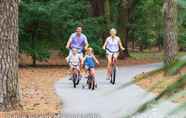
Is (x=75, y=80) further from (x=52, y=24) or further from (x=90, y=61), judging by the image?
(x=52, y=24)

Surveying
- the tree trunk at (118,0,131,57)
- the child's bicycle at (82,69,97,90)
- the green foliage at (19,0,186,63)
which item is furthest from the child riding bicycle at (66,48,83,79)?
the tree trunk at (118,0,131,57)

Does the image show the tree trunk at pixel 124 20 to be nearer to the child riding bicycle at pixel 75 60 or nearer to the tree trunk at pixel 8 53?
the child riding bicycle at pixel 75 60

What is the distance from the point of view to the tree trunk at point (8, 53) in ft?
38.1

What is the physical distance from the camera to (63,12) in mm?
30750

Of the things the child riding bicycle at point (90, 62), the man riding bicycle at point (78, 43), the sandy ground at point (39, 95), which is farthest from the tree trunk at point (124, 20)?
the child riding bicycle at point (90, 62)

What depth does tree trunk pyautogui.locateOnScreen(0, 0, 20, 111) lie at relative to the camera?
11.6 meters

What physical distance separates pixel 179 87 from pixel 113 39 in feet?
62.2

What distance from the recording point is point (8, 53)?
11.7m

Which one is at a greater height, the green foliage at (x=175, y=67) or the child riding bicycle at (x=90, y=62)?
the green foliage at (x=175, y=67)

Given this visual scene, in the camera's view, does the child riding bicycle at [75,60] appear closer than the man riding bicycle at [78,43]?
Yes

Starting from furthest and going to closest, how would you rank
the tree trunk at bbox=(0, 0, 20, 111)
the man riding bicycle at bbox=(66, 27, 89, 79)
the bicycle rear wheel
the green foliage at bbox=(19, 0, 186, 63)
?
the green foliage at bbox=(19, 0, 186, 63), the man riding bicycle at bbox=(66, 27, 89, 79), the bicycle rear wheel, the tree trunk at bbox=(0, 0, 20, 111)

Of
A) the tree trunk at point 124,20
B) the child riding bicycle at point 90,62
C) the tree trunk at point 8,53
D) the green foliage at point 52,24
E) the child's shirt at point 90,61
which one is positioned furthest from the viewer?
the tree trunk at point 124,20

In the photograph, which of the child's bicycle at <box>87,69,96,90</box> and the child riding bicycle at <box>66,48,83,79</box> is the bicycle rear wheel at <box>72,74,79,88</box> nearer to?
the child riding bicycle at <box>66,48,83,79</box>

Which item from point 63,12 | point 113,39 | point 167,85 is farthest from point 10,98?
point 63,12
